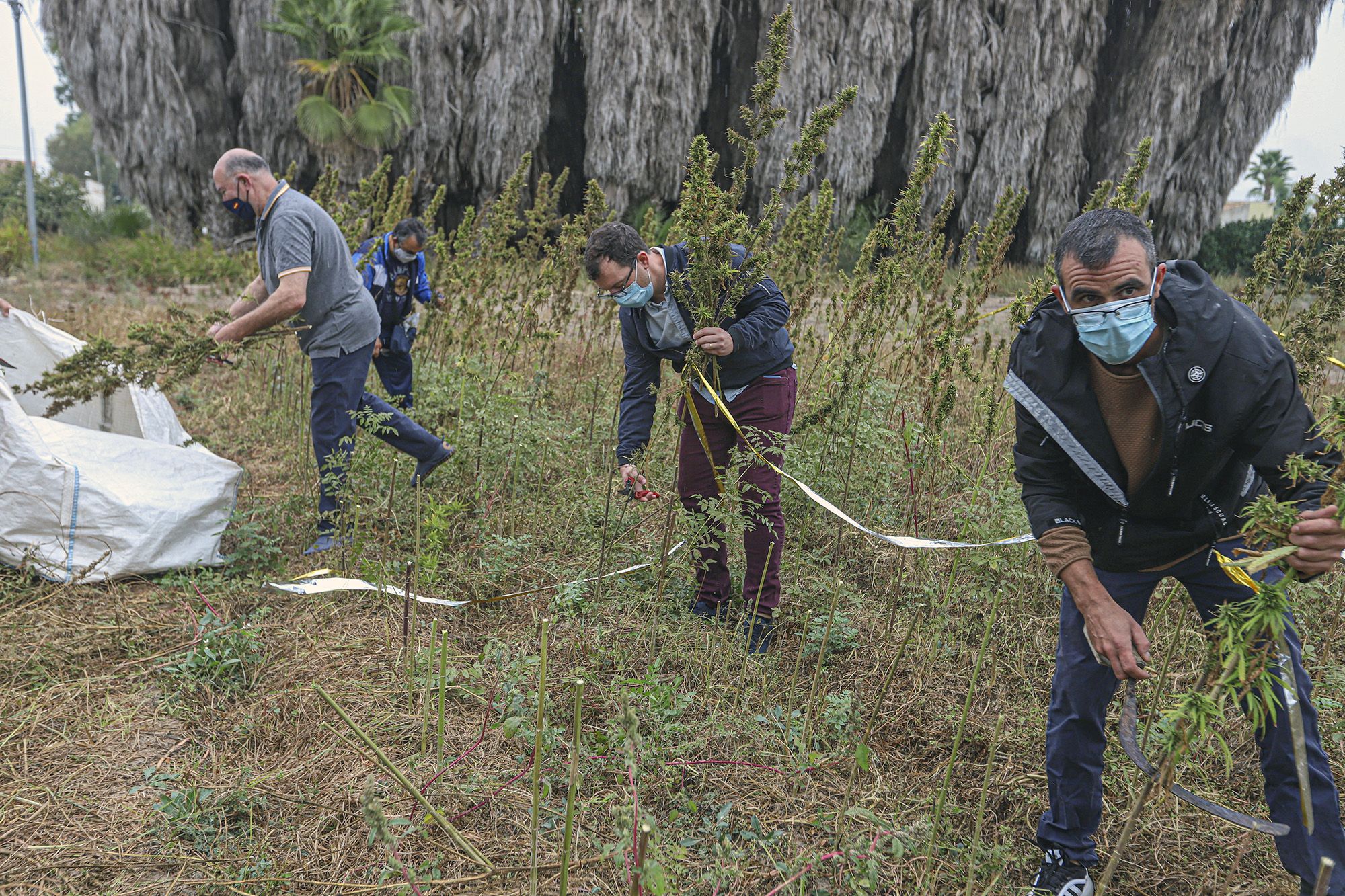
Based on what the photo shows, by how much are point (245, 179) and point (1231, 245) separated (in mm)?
18251

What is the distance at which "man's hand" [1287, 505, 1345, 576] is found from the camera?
1.36m

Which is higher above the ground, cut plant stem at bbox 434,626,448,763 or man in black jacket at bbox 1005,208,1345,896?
man in black jacket at bbox 1005,208,1345,896

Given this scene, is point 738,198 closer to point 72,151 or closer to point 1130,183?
point 1130,183

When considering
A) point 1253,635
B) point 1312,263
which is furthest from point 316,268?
point 1312,263

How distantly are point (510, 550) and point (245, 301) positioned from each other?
1731 mm

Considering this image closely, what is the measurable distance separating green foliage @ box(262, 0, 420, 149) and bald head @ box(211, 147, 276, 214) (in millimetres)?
11177

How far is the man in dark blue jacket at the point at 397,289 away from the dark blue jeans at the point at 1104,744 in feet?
13.1

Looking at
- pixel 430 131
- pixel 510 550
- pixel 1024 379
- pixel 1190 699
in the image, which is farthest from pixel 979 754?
pixel 430 131

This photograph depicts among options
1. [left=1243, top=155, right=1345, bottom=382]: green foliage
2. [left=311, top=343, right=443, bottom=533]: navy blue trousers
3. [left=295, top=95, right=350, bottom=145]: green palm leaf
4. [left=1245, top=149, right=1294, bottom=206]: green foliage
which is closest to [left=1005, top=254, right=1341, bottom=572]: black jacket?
[left=1243, top=155, right=1345, bottom=382]: green foliage

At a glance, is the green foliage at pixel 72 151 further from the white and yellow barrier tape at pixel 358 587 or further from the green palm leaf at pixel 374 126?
the white and yellow barrier tape at pixel 358 587

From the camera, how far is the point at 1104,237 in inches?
68.8

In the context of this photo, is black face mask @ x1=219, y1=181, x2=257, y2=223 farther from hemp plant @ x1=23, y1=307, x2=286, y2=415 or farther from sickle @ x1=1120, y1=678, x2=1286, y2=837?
sickle @ x1=1120, y1=678, x2=1286, y2=837

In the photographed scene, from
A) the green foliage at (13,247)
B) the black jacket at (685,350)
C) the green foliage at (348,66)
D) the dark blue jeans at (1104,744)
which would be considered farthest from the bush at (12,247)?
the dark blue jeans at (1104,744)

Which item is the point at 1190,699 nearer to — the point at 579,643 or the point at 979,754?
the point at 979,754
